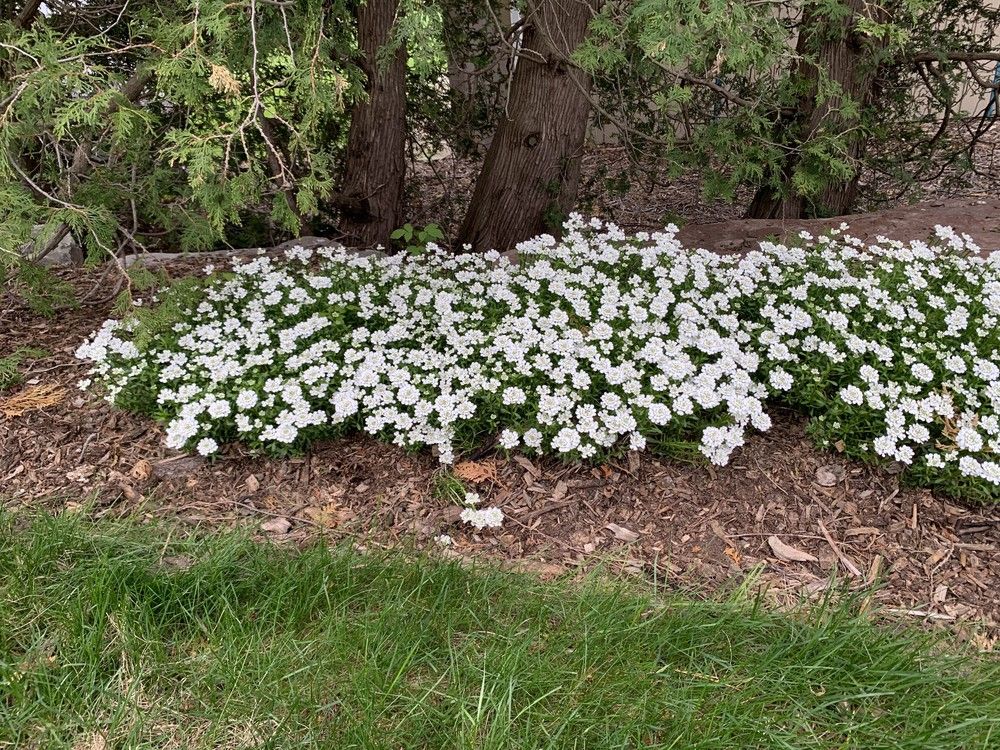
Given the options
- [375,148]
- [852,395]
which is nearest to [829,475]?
[852,395]

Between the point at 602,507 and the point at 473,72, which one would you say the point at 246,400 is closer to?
the point at 602,507

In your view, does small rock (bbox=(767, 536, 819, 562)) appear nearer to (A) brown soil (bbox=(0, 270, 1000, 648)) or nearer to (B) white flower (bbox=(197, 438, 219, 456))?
(A) brown soil (bbox=(0, 270, 1000, 648))

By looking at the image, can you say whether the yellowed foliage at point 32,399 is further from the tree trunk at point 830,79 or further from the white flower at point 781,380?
the tree trunk at point 830,79

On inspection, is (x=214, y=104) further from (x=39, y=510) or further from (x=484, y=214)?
(x=39, y=510)

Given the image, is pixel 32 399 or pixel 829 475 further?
pixel 32 399

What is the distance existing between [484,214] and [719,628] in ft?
11.4

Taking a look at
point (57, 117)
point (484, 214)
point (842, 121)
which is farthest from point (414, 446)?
point (842, 121)

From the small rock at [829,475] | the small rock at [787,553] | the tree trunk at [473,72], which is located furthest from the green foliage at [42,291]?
the small rock at [829,475]

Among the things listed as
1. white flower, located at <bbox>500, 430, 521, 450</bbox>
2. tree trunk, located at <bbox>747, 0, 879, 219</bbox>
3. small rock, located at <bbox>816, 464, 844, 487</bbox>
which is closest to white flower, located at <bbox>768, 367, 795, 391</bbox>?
small rock, located at <bbox>816, 464, 844, 487</bbox>

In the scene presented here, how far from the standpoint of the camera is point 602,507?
2.92 metres

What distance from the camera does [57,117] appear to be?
107 inches

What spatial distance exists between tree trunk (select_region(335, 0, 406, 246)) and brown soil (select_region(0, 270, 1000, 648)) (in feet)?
8.26

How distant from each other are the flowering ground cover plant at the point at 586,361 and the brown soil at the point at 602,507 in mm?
116

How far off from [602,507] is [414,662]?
3.45 ft
